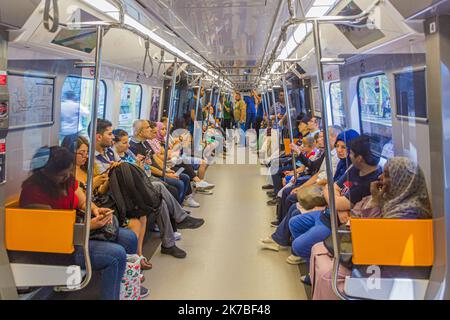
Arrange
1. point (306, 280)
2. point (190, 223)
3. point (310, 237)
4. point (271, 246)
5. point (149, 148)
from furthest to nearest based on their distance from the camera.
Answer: point (149, 148)
point (190, 223)
point (271, 246)
point (306, 280)
point (310, 237)

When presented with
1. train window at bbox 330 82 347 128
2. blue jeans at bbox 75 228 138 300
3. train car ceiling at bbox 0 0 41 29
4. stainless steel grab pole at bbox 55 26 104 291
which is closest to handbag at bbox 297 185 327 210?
train window at bbox 330 82 347 128

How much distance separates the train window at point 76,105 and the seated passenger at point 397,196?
1.79 m

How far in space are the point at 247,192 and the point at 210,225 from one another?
6.12 ft

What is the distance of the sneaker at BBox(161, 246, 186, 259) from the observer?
12.1 ft

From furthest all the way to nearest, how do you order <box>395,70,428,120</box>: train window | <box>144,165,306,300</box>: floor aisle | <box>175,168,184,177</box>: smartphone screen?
<box>175,168,184,177</box>: smartphone screen < <box>144,165,306,300</box>: floor aisle < <box>395,70,428,120</box>: train window

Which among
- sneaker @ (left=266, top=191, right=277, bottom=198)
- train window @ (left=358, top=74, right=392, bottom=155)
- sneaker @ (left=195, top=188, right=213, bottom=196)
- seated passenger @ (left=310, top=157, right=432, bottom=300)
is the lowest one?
sneaker @ (left=195, top=188, right=213, bottom=196)

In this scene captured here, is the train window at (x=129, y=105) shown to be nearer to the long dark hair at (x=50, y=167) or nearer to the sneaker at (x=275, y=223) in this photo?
the sneaker at (x=275, y=223)

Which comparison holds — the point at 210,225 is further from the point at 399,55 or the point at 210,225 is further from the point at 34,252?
the point at 399,55

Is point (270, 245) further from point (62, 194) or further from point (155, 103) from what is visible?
point (155, 103)

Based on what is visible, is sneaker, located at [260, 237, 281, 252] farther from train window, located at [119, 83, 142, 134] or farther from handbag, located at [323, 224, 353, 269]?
train window, located at [119, 83, 142, 134]

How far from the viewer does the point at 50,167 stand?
2266mm

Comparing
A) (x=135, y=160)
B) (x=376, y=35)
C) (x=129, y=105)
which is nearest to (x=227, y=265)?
(x=135, y=160)

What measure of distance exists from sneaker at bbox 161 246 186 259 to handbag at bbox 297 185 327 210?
1.34 m

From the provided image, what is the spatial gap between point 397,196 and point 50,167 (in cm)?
214
